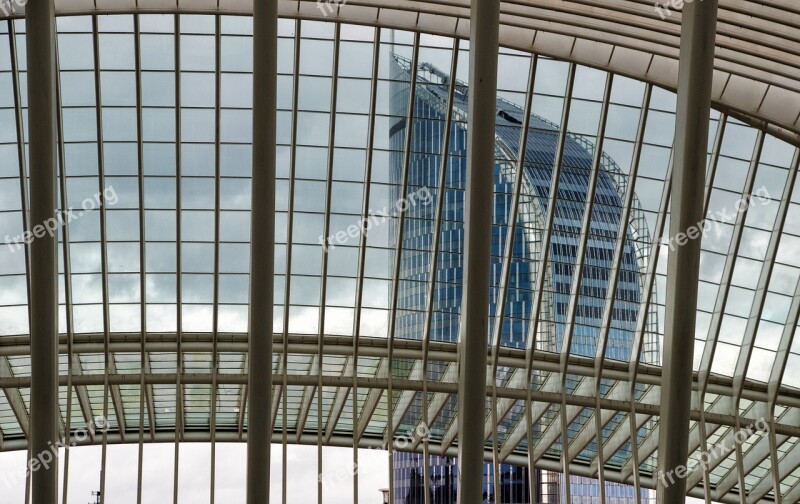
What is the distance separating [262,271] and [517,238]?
10.9 metres

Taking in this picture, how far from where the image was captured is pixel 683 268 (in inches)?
571

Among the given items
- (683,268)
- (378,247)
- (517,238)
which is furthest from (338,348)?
(683,268)

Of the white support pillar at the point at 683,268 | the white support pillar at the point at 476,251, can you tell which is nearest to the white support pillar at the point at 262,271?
the white support pillar at the point at 476,251

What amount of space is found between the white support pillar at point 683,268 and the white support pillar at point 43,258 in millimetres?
9594

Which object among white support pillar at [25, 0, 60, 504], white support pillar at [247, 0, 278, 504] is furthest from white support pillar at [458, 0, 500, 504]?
white support pillar at [25, 0, 60, 504]

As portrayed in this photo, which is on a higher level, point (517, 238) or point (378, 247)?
point (517, 238)

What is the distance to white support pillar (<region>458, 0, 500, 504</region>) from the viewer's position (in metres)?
14.2

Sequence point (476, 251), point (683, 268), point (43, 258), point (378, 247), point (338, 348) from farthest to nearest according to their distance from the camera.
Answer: point (338, 348) < point (378, 247) < point (43, 258) < point (683, 268) < point (476, 251)

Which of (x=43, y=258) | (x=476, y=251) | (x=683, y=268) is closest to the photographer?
(x=476, y=251)

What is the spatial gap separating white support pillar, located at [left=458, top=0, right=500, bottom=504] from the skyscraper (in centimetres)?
804

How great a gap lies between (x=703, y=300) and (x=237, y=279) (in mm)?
11946

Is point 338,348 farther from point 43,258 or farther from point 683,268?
point 683,268

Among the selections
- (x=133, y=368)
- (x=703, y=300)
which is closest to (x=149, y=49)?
(x=133, y=368)

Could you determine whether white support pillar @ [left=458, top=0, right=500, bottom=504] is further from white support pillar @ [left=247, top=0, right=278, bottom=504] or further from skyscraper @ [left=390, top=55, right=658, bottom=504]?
skyscraper @ [left=390, top=55, right=658, bottom=504]
